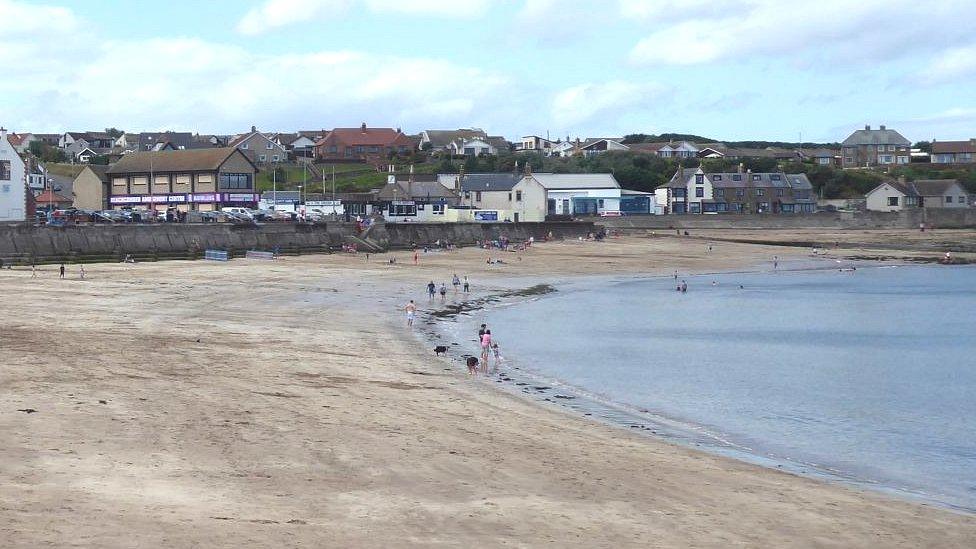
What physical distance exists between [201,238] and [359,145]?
94.3 metres

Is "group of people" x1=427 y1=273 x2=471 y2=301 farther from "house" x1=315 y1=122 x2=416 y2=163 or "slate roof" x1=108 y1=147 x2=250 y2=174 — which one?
"house" x1=315 y1=122 x2=416 y2=163

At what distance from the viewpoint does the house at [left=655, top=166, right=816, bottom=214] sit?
135 m

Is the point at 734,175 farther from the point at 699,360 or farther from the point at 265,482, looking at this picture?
the point at 265,482

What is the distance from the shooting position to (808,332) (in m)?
46.8

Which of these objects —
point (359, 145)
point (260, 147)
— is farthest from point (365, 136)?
point (260, 147)

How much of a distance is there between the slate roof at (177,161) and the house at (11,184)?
66.8 ft

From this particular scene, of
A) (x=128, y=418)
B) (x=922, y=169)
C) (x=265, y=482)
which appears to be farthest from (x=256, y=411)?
(x=922, y=169)

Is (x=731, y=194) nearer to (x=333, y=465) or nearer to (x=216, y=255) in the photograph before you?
(x=216, y=255)

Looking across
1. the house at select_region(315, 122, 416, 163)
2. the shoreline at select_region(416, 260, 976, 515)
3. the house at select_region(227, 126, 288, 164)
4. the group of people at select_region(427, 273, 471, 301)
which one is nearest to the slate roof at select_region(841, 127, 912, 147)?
the house at select_region(315, 122, 416, 163)

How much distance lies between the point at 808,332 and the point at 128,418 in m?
34.6

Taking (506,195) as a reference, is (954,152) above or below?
above

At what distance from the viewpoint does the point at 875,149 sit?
573 ft

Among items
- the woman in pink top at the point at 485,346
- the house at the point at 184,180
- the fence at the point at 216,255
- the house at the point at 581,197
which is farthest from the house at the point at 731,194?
the woman in pink top at the point at 485,346

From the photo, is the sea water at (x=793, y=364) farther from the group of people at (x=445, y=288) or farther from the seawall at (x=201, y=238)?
the seawall at (x=201, y=238)
